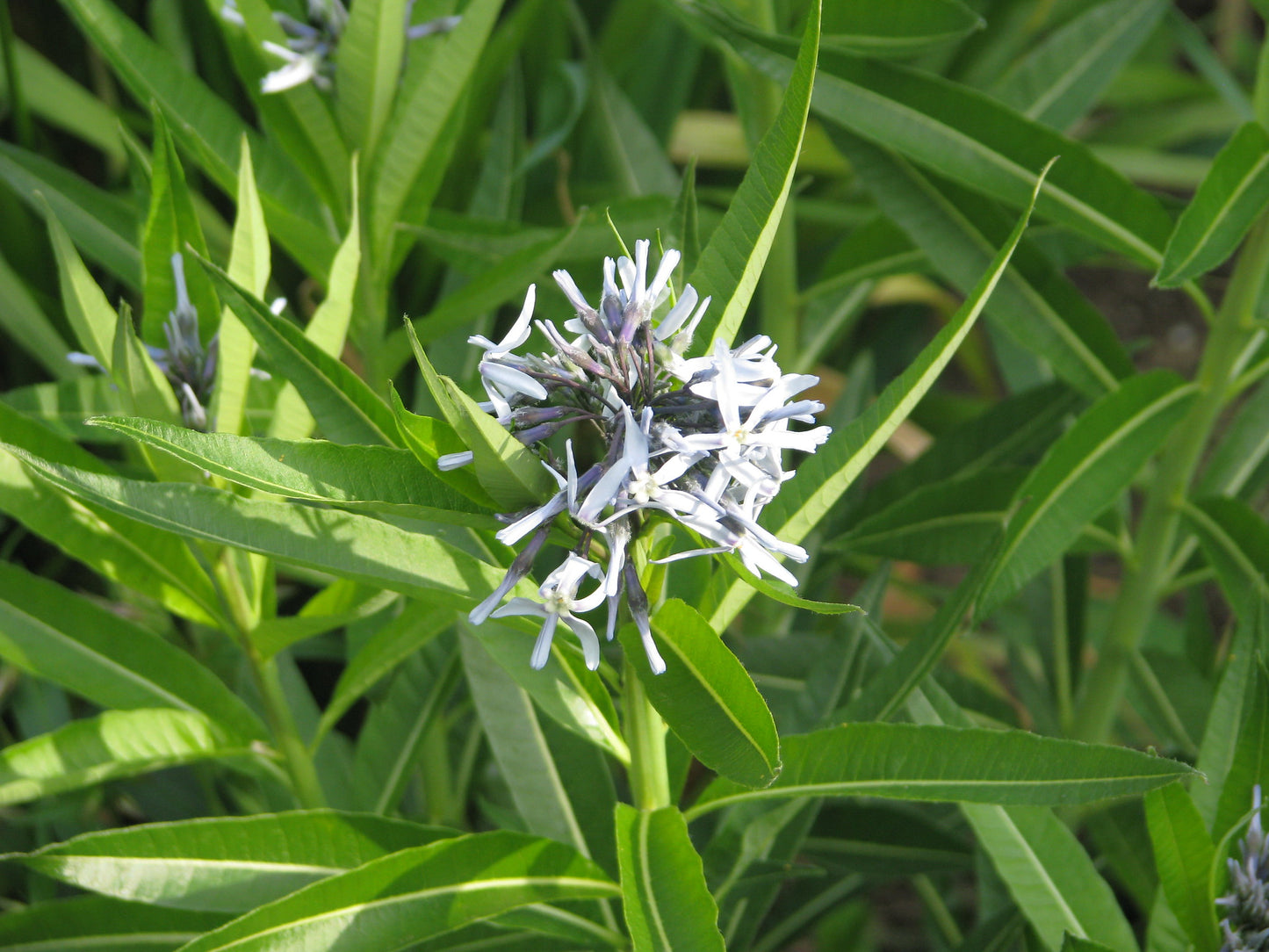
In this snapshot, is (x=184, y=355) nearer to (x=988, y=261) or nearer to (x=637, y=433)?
(x=637, y=433)

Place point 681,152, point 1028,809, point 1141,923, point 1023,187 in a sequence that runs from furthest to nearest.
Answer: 1. point 681,152
2. point 1141,923
3. point 1023,187
4. point 1028,809

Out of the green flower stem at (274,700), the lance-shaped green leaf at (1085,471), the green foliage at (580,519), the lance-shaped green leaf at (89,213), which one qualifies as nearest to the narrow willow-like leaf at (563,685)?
the green foliage at (580,519)

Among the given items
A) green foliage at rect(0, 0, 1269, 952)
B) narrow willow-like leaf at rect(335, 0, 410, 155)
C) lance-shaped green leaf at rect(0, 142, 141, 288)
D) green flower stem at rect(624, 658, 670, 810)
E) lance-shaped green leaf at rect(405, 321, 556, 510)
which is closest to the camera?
lance-shaped green leaf at rect(405, 321, 556, 510)

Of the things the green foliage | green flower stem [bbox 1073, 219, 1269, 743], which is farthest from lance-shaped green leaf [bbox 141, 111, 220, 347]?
green flower stem [bbox 1073, 219, 1269, 743]

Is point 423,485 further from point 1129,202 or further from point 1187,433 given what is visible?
point 1187,433

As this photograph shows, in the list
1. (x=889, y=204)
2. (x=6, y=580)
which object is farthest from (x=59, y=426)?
(x=889, y=204)

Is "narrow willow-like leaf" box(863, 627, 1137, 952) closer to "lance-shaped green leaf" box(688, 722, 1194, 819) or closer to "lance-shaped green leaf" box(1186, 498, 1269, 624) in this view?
"lance-shaped green leaf" box(688, 722, 1194, 819)

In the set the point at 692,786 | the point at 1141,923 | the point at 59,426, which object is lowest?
the point at 1141,923
